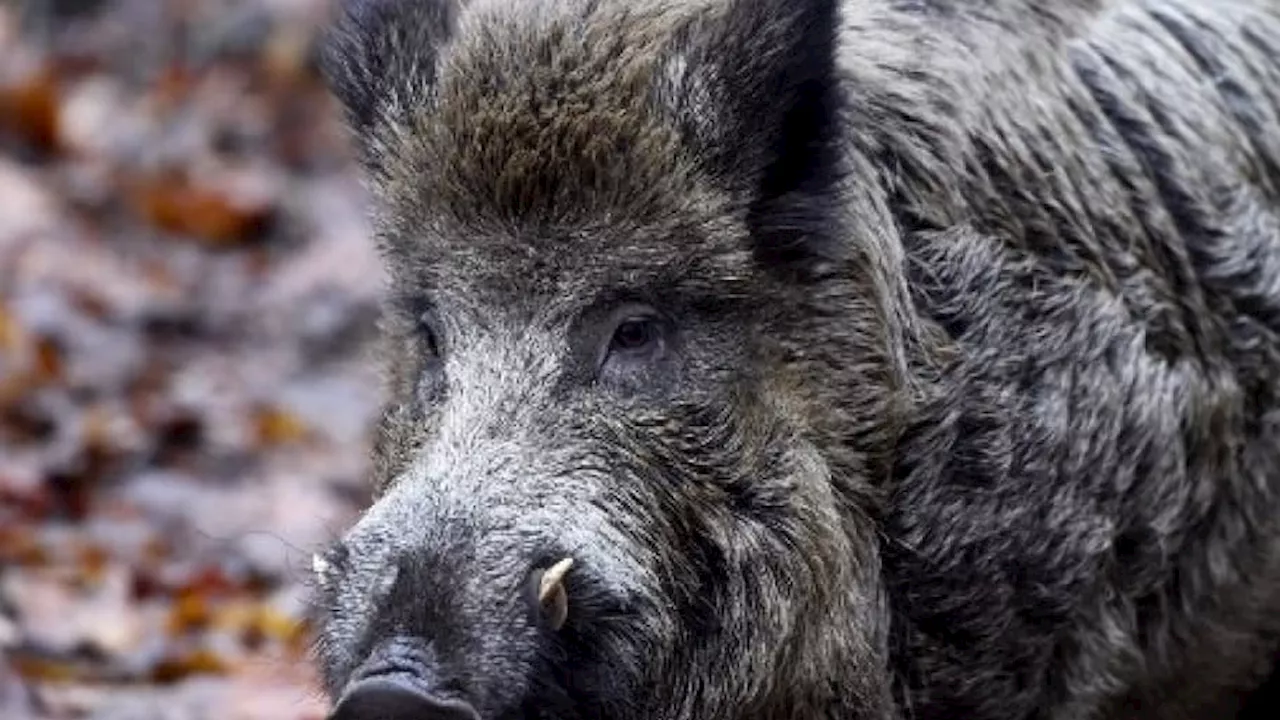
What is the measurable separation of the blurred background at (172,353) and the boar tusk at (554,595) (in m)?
1.08

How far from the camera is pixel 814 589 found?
5957 millimetres

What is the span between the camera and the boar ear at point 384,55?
616cm

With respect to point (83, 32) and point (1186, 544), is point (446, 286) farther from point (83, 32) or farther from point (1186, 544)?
point (83, 32)

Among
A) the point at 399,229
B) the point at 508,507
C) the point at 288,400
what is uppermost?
the point at 399,229

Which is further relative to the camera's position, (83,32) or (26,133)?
(83,32)

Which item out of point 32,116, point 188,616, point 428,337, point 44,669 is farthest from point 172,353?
point 428,337

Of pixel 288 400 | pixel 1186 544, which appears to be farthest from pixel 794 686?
pixel 288 400

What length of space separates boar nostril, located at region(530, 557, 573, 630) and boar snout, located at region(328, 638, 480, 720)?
27 centimetres

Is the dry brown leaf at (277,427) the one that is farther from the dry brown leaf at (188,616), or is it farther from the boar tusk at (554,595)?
the boar tusk at (554,595)

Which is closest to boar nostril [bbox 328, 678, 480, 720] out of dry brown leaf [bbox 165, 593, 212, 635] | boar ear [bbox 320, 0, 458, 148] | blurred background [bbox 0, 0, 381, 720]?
blurred background [bbox 0, 0, 381, 720]

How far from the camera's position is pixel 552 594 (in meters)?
5.31

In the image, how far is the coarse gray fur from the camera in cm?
557

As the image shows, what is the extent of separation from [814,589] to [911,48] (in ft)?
4.14

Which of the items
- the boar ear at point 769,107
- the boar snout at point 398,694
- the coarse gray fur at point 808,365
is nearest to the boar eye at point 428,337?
the coarse gray fur at point 808,365
